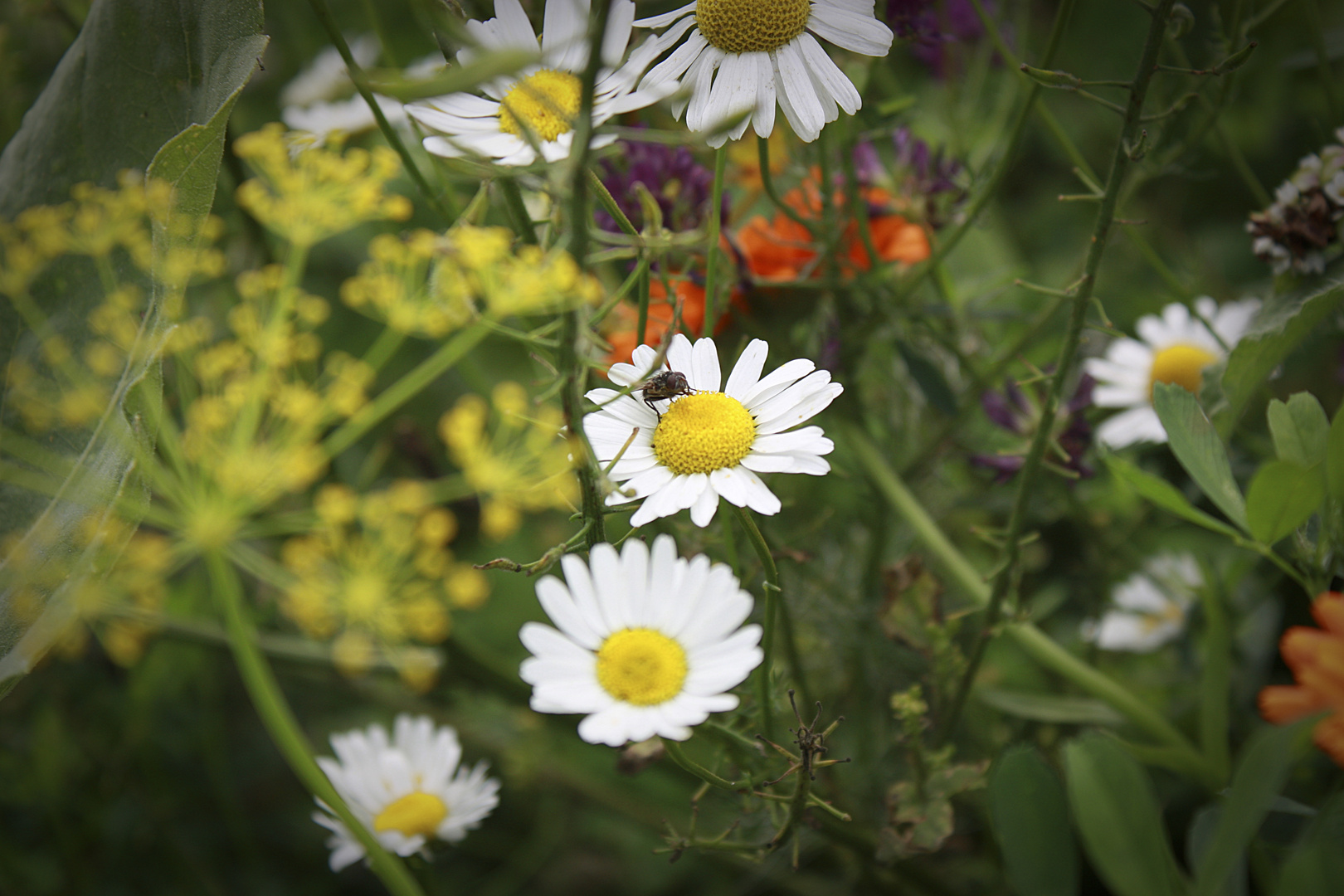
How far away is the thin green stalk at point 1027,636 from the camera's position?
39 centimetres

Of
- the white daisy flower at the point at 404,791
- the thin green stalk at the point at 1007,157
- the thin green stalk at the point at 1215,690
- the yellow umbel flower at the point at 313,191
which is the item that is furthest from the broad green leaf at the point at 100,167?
the thin green stalk at the point at 1215,690

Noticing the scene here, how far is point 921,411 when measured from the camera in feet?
1.77

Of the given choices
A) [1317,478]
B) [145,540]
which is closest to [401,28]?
[145,540]

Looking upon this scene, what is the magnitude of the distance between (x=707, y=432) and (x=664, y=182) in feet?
0.55

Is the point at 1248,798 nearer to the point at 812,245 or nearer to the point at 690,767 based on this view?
the point at 690,767

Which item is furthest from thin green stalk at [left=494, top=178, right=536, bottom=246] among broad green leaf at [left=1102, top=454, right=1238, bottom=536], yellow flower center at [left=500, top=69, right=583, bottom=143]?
broad green leaf at [left=1102, top=454, right=1238, bottom=536]

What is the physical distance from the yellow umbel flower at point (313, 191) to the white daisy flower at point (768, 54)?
18 centimetres

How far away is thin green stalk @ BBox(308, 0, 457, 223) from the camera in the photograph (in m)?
0.28

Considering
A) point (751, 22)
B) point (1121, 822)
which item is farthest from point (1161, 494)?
point (751, 22)

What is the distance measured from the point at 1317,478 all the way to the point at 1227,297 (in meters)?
0.51

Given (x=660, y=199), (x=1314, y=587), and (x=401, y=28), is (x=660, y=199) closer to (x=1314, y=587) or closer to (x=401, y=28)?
(x=1314, y=587)

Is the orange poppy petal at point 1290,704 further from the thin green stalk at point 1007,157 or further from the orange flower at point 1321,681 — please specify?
the thin green stalk at point 1007,157

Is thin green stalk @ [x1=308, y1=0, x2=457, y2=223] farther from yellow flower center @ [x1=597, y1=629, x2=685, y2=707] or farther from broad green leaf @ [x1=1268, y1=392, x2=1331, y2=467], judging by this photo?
broad green leaf @ [x1=1268, y1=392, x2=1331, y2=467]

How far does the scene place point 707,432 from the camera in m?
0.28
